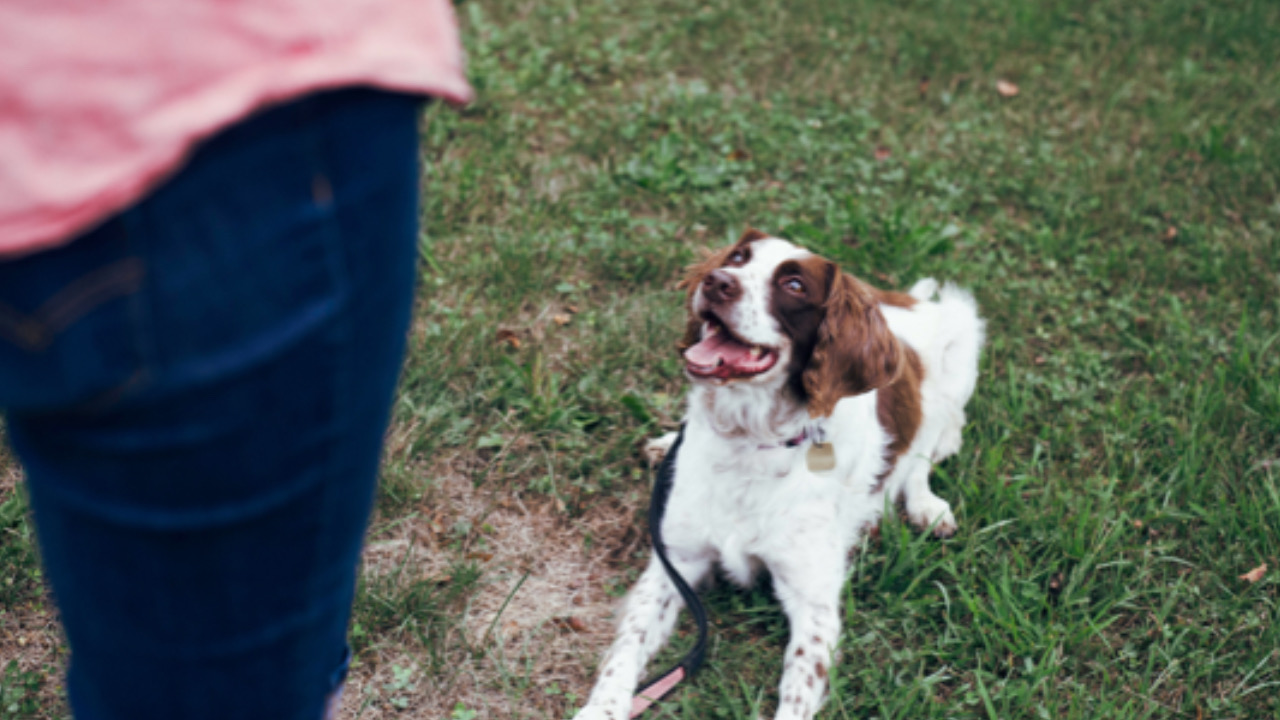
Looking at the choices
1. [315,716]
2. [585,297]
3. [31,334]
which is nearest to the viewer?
[31,334]

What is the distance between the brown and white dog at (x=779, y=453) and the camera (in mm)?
2512

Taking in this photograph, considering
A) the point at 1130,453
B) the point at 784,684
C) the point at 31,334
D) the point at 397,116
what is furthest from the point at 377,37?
the point at 1130,453

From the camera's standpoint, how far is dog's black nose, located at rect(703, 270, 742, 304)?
249cm

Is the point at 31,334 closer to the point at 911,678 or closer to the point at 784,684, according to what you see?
the point at 784,684

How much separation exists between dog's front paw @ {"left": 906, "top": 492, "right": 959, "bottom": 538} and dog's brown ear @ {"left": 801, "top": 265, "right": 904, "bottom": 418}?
56 cm

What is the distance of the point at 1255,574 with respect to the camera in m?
2.77

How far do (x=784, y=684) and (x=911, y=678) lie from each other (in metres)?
0.35

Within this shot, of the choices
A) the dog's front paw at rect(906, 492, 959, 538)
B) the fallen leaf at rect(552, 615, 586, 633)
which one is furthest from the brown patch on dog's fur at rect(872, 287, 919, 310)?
the fallen leaf at rect(552, 615, 586, 633)

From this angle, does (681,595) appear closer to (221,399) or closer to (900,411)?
(900,411)

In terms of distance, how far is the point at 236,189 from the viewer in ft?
2.53

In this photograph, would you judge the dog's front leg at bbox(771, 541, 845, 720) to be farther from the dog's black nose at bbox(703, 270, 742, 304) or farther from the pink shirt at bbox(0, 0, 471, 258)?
the pink shirt at bbox(0, 0, 471, 258)

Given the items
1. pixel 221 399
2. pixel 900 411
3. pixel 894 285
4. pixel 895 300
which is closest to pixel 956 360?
pixel 895 300

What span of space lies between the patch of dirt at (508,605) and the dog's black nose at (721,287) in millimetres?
823

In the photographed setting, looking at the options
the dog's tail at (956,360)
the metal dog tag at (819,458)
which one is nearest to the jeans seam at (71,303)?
the metal dog tag at (819,458)
